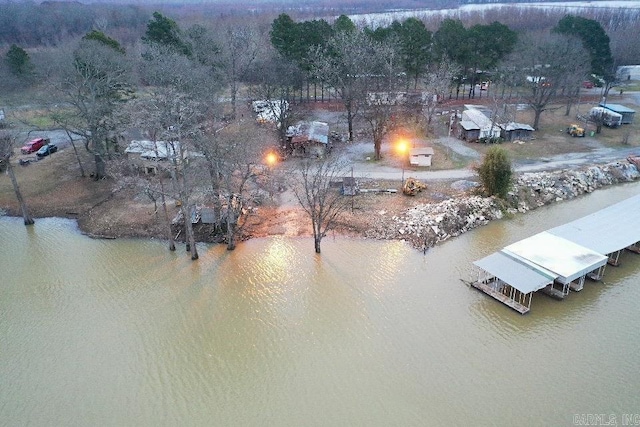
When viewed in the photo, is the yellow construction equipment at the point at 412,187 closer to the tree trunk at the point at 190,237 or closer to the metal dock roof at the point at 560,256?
the metal dock roof at the point at 560,256

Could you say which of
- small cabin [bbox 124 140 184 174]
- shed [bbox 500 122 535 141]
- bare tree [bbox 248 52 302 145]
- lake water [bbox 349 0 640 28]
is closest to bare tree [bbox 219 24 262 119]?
bare tree [bbox 248 52 302 145]

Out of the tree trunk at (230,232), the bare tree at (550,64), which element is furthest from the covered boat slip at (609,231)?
the bare tree at (550,64)

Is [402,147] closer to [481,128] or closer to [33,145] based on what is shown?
[481,128]

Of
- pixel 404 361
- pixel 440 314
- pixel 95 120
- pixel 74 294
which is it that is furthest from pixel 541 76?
pixel 74 294

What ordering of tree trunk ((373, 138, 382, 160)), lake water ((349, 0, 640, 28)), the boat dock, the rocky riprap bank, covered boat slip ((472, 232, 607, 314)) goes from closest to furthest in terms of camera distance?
covered boat slip ((472, 232, 607, 314))
the boat dock
the rocky riprap bank
tree trunk ((373, 138, 382, 160))
lake water ((349, 0, 640, 28))

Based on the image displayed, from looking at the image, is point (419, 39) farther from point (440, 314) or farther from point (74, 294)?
point (74, 294)

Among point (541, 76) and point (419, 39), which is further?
point (419, 39)

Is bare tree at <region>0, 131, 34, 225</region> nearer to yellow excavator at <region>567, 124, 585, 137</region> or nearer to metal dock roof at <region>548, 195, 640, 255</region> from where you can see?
metal dock roof at <region>548, 195, 640, 255</region>
